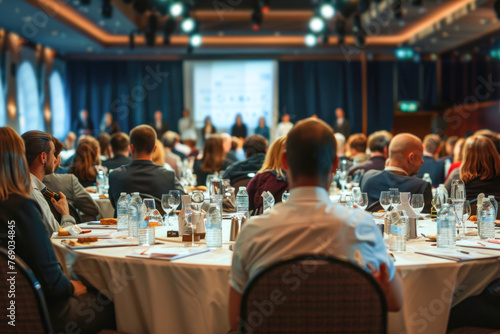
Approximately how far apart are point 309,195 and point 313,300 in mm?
308

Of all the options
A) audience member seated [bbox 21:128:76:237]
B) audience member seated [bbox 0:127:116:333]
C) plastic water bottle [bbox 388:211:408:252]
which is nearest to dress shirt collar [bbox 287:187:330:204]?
plastic water bottle [bbox 388:211:408:252]

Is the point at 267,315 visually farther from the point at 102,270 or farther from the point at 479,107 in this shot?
the point at 479,107

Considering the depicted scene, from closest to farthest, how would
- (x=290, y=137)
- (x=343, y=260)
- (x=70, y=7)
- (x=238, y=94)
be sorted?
1. (x=343, y=260)
2. (x=290, y=137)
3. (x=70, y=7)
4. (x=238, y=94)

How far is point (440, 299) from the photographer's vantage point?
83.5 inches

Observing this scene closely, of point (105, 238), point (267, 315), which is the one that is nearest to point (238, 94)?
point (105, 238)

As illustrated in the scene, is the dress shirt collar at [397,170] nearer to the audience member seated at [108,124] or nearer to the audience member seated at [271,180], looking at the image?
the audience member seated at [271,180]

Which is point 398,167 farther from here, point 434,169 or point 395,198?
point 434,169

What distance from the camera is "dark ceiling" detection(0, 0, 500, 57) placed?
10703 millimetres

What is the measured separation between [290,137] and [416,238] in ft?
4.07

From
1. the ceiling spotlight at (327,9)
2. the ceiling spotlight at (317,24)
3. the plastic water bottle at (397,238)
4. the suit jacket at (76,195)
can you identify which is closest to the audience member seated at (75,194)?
the suit jacket at (76,195)

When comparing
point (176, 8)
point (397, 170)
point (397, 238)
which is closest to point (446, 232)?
point (397, 238)

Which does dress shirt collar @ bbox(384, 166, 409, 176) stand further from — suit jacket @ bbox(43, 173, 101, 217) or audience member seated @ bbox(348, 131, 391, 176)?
suit jacket @ bbox(43, 173, 101, 217)

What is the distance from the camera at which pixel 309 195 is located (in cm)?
163

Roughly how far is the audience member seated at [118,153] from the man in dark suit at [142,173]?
1.69m
